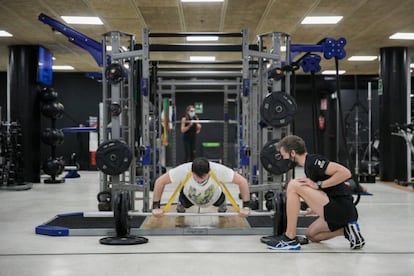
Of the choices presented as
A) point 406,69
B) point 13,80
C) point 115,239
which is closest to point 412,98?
point 406,69

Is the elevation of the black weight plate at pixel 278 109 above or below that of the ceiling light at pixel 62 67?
below

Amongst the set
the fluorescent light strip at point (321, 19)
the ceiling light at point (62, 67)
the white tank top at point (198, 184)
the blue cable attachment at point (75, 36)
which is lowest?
the white tank top at point (198, 184)

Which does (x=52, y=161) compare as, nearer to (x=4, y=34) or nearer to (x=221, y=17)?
(x=4, y=34)

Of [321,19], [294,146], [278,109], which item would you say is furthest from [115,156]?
[321,19]

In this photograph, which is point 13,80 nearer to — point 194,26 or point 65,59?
point 65,59

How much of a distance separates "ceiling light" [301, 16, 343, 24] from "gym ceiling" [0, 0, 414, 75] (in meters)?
0.11

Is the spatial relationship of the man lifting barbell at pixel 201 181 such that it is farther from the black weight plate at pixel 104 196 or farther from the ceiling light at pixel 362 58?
the ceiling light at pixel 362 58

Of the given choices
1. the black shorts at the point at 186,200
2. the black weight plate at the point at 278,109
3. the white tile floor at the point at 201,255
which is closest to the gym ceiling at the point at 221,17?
the black weight plate at the point at 278,109

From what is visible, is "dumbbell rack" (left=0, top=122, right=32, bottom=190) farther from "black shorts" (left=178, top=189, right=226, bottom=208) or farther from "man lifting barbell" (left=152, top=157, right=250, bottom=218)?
"man lifting barbell" (left=152, top=157, right=250, bottom=218)

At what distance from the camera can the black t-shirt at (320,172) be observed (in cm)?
386

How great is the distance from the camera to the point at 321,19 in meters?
7.86

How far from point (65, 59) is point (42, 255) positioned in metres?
8.44

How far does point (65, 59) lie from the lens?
11648 millimetres

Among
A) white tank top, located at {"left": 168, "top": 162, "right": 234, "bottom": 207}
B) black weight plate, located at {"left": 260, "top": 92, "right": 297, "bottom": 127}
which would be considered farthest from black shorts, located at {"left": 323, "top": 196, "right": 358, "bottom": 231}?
black weight plate, located at {"left": 260, "top": 92, "right": 297, "bottom": 127}
